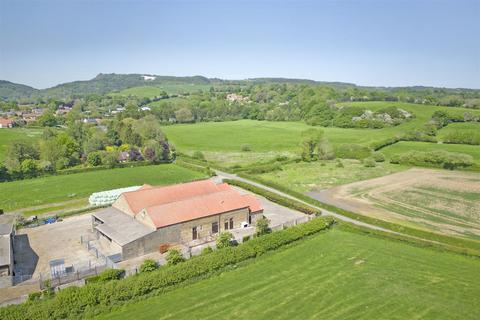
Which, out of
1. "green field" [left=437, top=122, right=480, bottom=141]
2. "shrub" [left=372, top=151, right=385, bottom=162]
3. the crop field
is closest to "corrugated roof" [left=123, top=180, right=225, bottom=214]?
the crop field

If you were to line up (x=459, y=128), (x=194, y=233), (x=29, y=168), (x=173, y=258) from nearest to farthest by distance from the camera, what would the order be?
(x=173, y=258), (x=194, y=233), (x=29, y=168), (x=459, y=128)

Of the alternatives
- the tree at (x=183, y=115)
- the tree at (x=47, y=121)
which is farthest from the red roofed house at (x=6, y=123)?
the tree at (x=183, y=115)

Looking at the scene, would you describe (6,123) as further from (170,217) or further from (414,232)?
(414,232)

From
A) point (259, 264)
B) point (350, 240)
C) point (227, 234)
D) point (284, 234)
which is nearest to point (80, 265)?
point (227, 234)

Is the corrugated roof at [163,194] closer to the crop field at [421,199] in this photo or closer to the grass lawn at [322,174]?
the crop field at [421,199]

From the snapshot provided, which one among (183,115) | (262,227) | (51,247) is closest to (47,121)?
(183,115)

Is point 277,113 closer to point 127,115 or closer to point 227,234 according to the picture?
point 127,115
